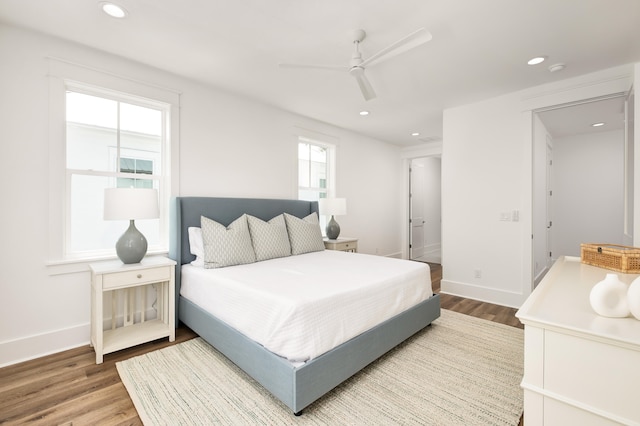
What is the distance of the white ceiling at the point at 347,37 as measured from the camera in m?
2.00

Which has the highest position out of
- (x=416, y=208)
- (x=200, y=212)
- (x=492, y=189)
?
(x=492, y=189)

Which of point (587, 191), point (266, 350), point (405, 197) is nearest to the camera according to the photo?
point (266, 350)

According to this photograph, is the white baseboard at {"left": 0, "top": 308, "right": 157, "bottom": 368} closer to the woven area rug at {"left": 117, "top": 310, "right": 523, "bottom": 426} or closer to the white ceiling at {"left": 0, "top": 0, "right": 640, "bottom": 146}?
the woven area rug at {"left": 117, "top": 310, "right": 523, "bottom": 426}

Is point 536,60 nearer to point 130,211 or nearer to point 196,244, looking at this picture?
point 196,244

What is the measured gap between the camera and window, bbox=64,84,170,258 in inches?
101

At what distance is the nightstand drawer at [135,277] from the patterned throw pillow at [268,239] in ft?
2.82

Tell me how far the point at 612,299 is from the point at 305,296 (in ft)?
4.55

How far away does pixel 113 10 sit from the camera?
2027 mm

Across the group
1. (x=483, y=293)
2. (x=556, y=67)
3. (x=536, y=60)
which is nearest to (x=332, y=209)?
(x=483, y=293)

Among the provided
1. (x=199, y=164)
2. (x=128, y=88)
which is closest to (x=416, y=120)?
(x=199, y=164)

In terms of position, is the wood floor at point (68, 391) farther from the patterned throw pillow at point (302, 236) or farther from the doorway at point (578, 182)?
the doorway at point (578, 182)

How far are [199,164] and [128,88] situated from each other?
3.04 feet

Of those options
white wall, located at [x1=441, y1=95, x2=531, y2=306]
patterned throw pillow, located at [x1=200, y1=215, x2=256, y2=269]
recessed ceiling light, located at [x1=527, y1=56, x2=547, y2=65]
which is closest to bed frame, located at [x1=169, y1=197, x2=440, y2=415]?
patterned throw pillow, located at [x1=200, y1=215, x2=256, y2=269]

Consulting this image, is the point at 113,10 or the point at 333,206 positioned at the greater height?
the point at 113,10
